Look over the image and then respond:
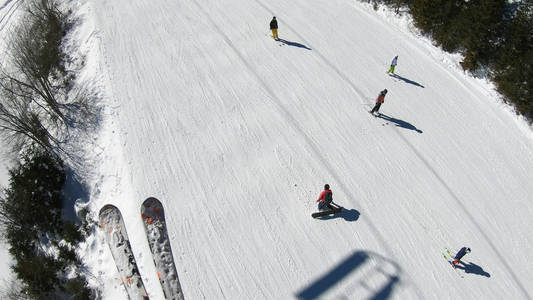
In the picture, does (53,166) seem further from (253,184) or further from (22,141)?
(253,184)

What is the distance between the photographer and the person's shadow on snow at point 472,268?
35.6 ft

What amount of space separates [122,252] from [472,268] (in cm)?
1245

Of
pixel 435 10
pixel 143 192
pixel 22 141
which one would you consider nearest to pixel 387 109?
pixel 435 10

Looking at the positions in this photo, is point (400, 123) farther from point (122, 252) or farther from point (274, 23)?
point (122, 252)

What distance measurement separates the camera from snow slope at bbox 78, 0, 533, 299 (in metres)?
10.7

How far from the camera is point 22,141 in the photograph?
20344 millimetres

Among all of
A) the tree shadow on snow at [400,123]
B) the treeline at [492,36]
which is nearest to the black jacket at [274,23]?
the tree shadow on snow at [400,123]

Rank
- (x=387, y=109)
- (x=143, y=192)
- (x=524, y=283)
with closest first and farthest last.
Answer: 1. (x=524, y=283)
2. (x=143, y=192)
3. (x=387, y=109)

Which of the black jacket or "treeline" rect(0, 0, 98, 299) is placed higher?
the black jacket

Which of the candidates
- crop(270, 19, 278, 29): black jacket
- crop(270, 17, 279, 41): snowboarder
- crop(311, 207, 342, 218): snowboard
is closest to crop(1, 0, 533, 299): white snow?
crop(311, 207, 342, 218): snowboard

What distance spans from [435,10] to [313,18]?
7.60 m

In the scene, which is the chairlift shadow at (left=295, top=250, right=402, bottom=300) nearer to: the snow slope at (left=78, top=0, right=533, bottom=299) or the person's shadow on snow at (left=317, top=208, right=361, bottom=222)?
the snow slope at (left=78, top=0, right=533, bottom=299)

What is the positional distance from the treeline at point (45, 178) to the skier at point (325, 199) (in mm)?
9369

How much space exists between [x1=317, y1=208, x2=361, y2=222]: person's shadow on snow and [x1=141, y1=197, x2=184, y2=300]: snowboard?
569 centimetres
